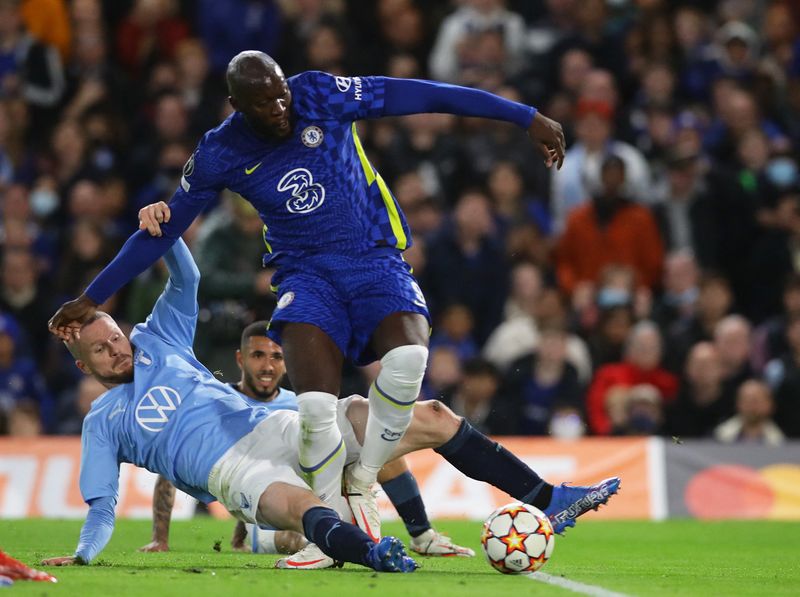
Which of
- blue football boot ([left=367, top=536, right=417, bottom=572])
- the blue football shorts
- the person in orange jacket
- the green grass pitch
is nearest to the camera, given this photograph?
the green grass pitch

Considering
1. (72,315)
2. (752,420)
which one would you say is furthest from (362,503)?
(752,420)

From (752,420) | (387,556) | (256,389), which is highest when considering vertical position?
(752,420)

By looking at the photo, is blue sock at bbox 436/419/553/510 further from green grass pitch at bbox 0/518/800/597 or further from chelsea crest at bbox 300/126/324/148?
chelsea crest at bbox 300/126/324/148

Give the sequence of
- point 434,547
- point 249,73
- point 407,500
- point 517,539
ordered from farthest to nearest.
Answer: point 434,547
point 407,500
point 249,73
point 517,539

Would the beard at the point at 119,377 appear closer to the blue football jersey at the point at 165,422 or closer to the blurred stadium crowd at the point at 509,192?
the blue football jersey at the point at 165,422

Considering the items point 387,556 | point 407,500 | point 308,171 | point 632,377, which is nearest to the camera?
point 387,556

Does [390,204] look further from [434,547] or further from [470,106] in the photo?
[434,547]

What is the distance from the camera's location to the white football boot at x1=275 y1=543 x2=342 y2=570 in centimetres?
737

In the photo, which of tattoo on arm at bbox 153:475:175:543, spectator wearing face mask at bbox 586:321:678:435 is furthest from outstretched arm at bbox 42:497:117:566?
spectator wearing face mask at bbox 586:321:678:435

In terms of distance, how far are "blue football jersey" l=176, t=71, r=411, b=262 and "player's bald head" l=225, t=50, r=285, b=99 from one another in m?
0.29

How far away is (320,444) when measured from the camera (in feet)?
24.2

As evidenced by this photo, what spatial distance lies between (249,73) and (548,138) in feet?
5.06

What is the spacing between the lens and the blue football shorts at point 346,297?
7.52 meters

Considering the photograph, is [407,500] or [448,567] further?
[407,500]
